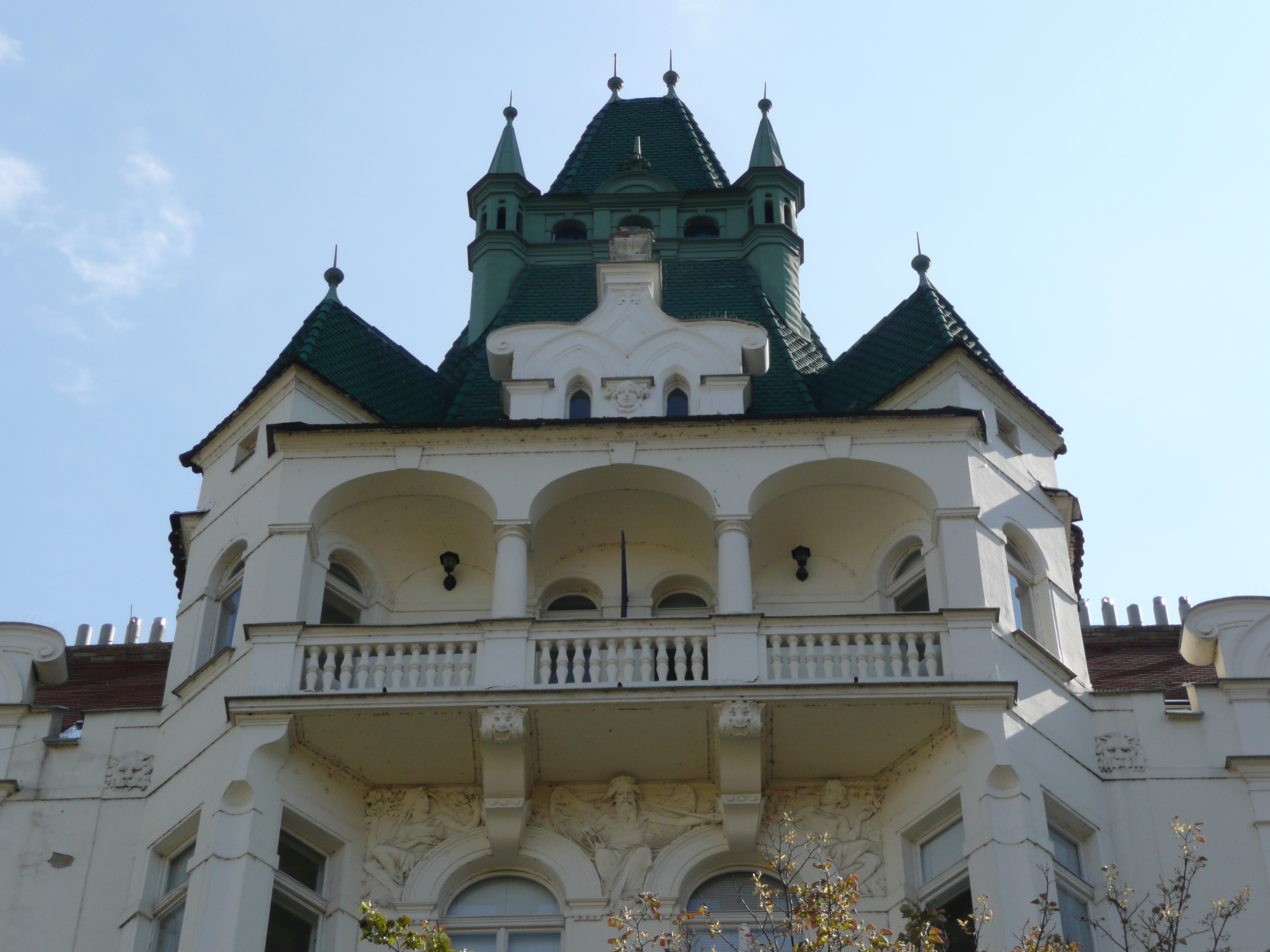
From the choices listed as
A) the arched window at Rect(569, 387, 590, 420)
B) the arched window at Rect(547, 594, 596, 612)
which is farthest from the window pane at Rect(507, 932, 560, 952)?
the arched window at Rect(569, 387, 590, 420)

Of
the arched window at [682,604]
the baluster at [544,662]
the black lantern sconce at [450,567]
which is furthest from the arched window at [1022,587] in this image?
the black lantern sconce at [450,567]

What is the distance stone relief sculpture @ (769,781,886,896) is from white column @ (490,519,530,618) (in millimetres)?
3081

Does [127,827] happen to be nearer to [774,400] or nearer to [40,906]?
[40,906]

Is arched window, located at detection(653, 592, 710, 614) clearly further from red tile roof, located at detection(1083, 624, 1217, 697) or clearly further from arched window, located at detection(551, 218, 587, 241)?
arched window, located at detection(551, 218, 587, 241)

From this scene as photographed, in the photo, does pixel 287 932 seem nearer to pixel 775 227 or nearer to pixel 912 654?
pixel 912 654

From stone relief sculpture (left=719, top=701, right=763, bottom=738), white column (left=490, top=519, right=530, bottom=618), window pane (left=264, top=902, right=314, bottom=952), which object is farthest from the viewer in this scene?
white column (left=490, top=519, right=530, bottom=618)

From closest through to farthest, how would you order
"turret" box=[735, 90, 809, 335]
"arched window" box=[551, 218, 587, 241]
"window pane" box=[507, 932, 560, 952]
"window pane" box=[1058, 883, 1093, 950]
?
"window pane" box=[1058, 883, 1093, 950] < "window pane" box=[507, 932, 560, 952] < "turret" box=[735, 90, 809, 335] < "arched window" box=[551, 218, 587, 241]

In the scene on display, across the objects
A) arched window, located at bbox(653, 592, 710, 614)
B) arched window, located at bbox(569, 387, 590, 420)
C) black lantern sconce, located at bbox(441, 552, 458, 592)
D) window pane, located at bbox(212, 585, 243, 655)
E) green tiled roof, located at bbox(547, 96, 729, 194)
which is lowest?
window pane, located at bbox(212, 585, 243, 655)

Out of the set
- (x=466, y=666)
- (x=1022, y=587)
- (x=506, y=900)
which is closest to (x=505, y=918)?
(x=506, y=900)

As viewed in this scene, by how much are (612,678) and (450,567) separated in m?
3.45

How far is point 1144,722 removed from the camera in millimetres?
20859

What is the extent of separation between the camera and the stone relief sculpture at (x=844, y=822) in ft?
65.1

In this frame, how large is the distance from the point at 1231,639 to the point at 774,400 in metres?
5.81

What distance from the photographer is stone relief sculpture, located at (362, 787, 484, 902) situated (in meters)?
20.1
